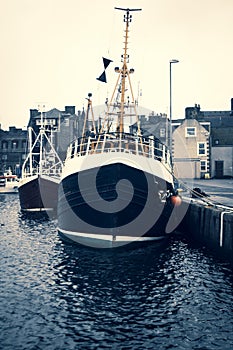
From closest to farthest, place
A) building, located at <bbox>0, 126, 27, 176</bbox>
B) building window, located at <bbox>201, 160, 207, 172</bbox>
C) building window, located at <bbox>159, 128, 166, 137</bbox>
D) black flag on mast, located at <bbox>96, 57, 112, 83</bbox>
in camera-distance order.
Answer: black flag on mast, located at <bbox>96, 57, 112, 83</bbox>, building window, located at <bbox>201, 160, 207, 172</bbox>, building window, located at <bbox>159, 128, 166, 137</bbox>, building, located at <bbox>0, 126, 27, 176</bbox>

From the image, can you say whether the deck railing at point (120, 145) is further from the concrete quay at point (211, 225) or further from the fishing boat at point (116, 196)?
the concrete quay at point (211, 225)

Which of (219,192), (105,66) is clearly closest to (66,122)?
(219,192)

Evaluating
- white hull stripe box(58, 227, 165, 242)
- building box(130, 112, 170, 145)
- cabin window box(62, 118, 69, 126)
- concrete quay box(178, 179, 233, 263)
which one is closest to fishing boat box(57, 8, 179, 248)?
white hull stripe box(58, 227, 165, 242)

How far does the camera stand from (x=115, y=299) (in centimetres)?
1467

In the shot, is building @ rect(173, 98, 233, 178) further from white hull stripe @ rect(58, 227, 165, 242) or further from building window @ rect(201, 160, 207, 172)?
white hull stripe @ rect(58, 227, 165, 242)

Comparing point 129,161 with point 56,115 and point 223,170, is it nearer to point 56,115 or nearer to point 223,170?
point 223,170

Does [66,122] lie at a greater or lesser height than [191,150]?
greater

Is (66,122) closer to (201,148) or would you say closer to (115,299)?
(201,148)

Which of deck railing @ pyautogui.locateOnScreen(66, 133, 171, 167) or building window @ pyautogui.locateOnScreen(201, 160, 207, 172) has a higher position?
deck railing @ pyautogui.locateOnScreen(66, 133, 171, 167)

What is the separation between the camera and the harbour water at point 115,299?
1157 cm

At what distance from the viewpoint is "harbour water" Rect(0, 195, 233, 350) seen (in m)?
11.6

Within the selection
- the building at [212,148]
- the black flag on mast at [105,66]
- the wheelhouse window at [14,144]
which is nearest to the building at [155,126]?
the building at [212,148]

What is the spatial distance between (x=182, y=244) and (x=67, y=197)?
7239 mm

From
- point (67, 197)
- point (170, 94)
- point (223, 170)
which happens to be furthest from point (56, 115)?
point (67, 197)
